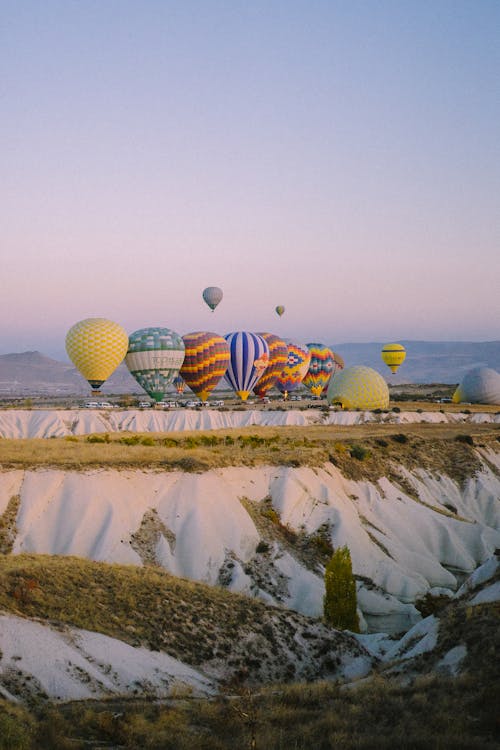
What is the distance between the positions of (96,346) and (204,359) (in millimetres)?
14004

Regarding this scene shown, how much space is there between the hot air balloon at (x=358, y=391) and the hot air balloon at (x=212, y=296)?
86.5ft

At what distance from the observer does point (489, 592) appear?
73.4ft

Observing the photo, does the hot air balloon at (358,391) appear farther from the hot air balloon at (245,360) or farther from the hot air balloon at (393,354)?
the hot air balloon at (393,354)

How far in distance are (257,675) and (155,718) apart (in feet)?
23.9

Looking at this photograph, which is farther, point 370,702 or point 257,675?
point 257,675

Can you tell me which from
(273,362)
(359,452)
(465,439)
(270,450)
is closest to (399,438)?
(465,439)

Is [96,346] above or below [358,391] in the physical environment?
above

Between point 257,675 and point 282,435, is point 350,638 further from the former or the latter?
point 282,435

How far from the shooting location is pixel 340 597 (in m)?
30.5

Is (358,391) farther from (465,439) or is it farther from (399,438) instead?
(399,438)

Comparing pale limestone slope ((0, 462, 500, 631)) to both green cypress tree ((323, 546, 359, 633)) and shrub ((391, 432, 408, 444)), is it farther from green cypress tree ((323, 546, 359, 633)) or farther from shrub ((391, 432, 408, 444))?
shrub ((391, 432, 408, 444))

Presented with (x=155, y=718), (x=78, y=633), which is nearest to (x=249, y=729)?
(x=155, y=718)

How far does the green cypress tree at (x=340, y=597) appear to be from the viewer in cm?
3033

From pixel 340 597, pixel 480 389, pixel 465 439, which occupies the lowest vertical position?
pixel 480 389
